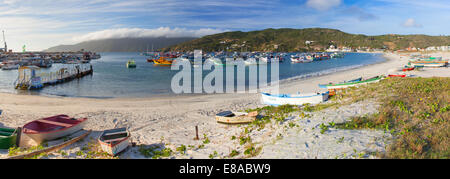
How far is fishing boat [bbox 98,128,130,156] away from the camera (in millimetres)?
9772

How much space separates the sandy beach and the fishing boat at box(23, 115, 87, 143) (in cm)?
69

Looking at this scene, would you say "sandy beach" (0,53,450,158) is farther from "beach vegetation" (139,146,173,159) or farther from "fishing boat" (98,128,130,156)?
"fishing boat" (98,128,130,156)

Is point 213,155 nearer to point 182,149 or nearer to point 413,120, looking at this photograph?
point 182,149

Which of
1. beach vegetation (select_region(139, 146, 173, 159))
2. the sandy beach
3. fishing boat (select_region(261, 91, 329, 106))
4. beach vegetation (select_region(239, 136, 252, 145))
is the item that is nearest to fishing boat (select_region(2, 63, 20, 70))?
the sandy beach

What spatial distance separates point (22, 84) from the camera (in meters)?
30.3

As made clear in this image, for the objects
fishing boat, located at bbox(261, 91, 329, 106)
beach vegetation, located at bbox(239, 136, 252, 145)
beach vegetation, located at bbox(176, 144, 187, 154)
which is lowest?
beach vegetation, located at bbox(176, 144, 187, 154)

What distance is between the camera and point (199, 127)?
46.9ft

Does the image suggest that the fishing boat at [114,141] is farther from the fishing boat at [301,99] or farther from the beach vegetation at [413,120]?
the fishing boat at [301,99]

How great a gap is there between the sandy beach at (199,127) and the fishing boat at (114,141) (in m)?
0.44

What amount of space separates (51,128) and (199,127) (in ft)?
25.2

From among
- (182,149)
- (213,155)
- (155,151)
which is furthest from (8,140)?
(213,155)

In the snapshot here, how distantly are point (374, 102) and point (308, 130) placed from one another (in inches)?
220

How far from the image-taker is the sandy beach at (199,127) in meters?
8.14
